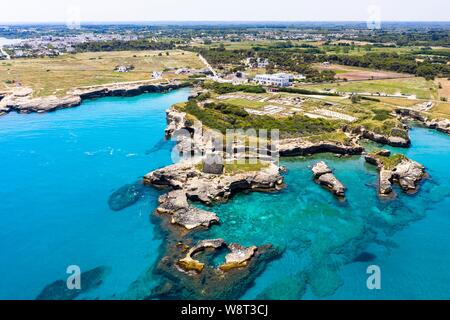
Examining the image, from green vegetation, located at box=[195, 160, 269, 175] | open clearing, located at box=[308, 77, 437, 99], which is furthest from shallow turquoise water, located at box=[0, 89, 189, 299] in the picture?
open clearing, located at box=[308, 77, 437, 99]

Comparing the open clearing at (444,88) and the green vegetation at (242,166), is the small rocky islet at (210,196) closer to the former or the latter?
the green vegetation at (242,166)

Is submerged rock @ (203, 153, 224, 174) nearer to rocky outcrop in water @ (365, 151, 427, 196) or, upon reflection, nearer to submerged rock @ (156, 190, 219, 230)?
submerged rock @ (156, 190, 219, 230)

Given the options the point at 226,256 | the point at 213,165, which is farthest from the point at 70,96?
the point at 226,256

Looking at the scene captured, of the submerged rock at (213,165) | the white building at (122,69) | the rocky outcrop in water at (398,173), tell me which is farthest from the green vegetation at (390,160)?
the white building at (122,69)

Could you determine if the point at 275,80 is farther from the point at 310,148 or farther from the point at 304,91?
the point at 310,148

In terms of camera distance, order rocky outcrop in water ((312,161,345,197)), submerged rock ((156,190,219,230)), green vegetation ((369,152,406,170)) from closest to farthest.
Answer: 1. submerged rock ((156,190,219,230))
2. rocky outcrop in water ((312,161,345,197))
3. green vegetation ((369,152,406,170))

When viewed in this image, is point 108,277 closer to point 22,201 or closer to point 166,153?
point 22,201
